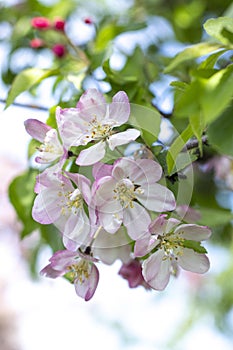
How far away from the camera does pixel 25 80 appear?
3.11 feet

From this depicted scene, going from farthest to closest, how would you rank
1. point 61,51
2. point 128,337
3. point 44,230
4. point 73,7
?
point 128,337 < point 73,7 < point 61,51 < point 44,230

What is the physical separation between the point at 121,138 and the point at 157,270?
16cm

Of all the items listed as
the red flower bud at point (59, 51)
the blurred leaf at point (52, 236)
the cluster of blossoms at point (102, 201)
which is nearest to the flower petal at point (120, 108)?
the cluster of blossoms at point (102, 201)

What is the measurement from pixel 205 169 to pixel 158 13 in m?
0.61

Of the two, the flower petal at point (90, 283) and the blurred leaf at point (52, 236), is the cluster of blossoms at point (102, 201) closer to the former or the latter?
the flower petal at point (90, 283)

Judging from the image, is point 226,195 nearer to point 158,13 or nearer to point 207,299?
point 158,13

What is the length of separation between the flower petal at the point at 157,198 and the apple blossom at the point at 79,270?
0.12 meters

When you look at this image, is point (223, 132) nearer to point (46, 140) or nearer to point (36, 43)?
point (46, 140)

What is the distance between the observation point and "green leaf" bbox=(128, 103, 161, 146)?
2.50 ft

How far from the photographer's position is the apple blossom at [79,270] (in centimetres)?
76

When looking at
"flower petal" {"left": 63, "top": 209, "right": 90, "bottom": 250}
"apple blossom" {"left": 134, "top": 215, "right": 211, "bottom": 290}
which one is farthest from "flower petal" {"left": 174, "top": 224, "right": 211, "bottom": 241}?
"flower petal" {"left": 63, "top": 209, "right": 90, "bottom": 250}

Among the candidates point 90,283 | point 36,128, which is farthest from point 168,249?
point 36,128

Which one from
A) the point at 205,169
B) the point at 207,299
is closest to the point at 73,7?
the point at 205,169

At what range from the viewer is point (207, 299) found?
2.37 m
